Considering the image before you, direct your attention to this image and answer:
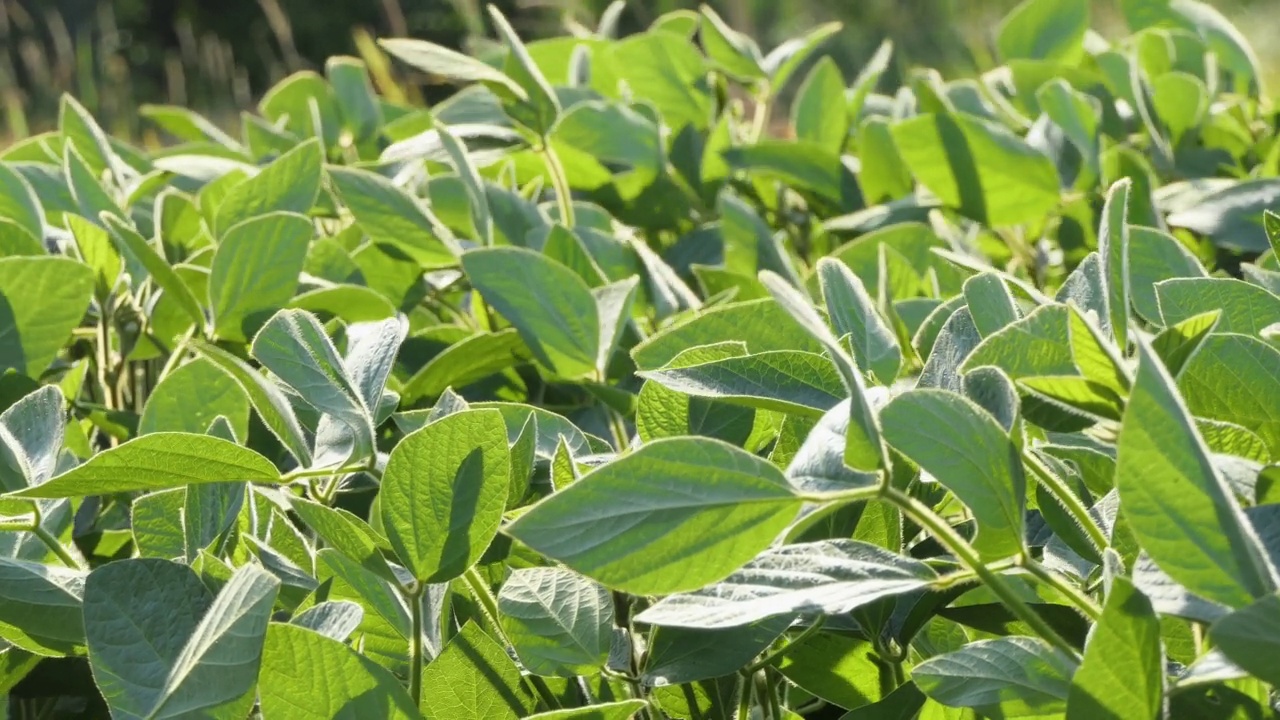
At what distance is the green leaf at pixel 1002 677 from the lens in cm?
39

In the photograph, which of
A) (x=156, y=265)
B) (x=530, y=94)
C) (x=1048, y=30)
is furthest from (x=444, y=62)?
(x=1048, y=30)

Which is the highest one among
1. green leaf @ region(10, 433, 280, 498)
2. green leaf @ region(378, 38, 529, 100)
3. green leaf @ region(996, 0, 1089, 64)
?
green leaf @ region(378, 38, 529, 100)

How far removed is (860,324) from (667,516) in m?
0.17

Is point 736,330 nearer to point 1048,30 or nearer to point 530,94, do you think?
point 530,94

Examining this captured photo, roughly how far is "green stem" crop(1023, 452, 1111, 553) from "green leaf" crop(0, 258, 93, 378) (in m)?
0.49

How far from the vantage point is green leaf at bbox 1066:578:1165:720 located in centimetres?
35

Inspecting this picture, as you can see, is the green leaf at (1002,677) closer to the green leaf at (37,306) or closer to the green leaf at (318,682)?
the green leaf at (318,682)

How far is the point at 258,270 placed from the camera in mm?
719

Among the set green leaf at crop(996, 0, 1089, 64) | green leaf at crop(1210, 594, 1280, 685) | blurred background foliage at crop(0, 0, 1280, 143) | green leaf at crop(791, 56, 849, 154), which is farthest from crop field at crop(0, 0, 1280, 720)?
blurred background foliage at crop(0, 0, 1280, 143)

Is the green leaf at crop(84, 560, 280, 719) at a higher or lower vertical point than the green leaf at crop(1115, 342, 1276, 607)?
lower

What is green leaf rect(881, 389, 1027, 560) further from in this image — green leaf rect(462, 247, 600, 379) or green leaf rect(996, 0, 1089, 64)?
green leaf rect(996, 0, 1089, 64)

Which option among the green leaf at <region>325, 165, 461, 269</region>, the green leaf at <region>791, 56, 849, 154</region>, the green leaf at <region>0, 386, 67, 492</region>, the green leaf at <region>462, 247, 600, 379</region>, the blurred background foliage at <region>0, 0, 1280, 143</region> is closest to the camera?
the green leaf at <region>0, 386, 67, 492</region>

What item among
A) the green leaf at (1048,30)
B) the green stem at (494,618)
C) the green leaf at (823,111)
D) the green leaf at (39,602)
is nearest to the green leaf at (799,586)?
the green stem at (494,618)

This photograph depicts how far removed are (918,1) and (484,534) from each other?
1069cm
